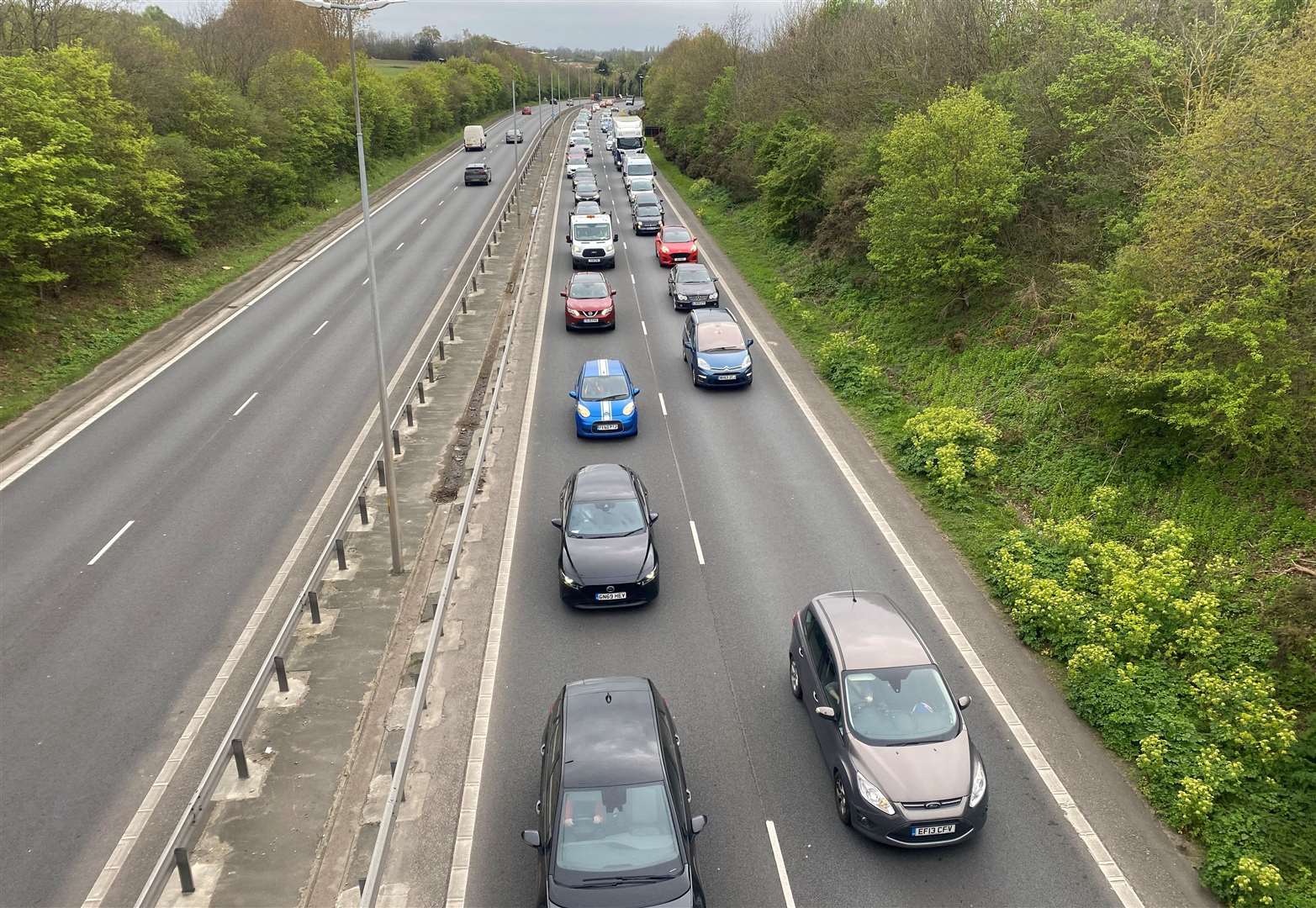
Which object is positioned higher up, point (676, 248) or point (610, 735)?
point (676, 248)

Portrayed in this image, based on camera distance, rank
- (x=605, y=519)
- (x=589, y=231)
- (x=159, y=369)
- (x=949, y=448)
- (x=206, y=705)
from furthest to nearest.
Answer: (x=589, y=231)
(x=159, y=369)
(x=949, y=448)
(x=605, y=519)
(x=206, y=705)

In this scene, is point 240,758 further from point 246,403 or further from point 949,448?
point 246,403

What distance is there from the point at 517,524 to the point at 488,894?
321 inches

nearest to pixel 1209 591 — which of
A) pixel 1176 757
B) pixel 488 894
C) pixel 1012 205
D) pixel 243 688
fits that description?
pixel 1176 757

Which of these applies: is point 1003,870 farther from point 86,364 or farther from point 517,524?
point 86,364

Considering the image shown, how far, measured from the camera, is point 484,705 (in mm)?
11664

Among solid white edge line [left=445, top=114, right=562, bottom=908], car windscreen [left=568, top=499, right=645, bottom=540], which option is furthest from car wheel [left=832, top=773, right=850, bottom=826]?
car windscreen [left=568, top=499, right=645, bottom=540]

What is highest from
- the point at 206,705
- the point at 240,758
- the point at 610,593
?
the point at 610,593

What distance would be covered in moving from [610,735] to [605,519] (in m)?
5.49

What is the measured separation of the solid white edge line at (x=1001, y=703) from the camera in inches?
362

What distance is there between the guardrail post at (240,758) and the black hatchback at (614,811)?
146 inches

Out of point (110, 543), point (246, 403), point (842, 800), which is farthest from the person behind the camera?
point (246, 403)

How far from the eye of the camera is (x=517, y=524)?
16328mm

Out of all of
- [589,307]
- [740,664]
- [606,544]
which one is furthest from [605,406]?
[589,307]
